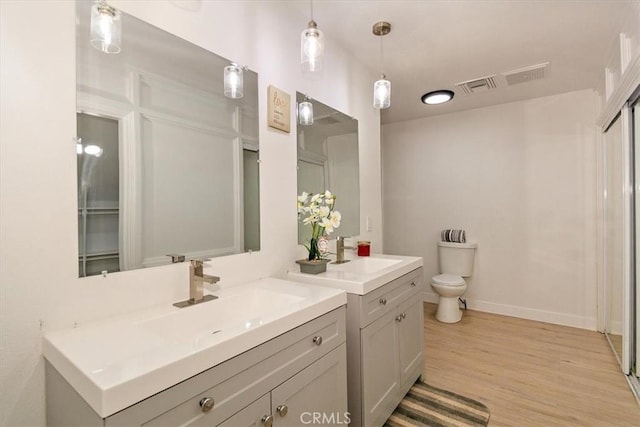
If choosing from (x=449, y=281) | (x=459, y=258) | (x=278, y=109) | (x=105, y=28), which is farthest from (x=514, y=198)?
(x=105, y=28)

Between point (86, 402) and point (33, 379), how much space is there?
1.36ft

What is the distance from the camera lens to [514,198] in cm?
342

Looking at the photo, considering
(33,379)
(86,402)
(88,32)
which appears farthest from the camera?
(88,32)

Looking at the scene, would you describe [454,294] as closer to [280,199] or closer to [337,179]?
[337,179]

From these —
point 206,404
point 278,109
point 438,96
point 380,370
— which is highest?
point 438,96

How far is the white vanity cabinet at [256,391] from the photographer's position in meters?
0.72

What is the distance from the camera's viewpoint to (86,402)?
69 cm

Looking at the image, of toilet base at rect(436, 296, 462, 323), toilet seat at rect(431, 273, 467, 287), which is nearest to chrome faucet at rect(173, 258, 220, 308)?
toilet seat at rect(431, 273, 467, 287)

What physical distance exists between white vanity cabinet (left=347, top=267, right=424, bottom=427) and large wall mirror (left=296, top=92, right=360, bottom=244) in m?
0.61

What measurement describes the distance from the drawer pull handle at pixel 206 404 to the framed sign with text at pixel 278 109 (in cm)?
134

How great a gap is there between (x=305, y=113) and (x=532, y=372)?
2.50m

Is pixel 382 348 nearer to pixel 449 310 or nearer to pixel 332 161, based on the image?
pixel 332 161

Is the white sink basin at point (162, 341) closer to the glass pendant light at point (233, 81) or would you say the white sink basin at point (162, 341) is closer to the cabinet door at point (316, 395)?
the cabinet door at point (316, 395)

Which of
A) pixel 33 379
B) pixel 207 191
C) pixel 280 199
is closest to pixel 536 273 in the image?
pixel 280 199
